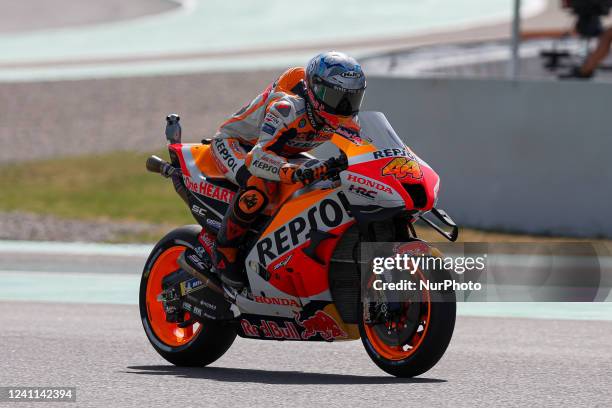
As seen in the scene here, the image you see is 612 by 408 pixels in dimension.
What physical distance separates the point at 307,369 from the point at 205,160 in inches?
57.4

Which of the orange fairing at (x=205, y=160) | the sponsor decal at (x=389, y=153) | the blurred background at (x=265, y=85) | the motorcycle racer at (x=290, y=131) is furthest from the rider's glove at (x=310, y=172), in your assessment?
the blurred background at (x=265, y=85)

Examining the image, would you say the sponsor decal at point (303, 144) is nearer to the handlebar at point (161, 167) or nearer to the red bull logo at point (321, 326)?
the red bull logo at point (321, 326)

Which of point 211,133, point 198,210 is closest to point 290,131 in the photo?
point 198,210

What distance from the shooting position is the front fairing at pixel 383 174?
730cm

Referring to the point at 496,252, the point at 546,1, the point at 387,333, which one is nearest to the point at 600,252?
the point at 496,252

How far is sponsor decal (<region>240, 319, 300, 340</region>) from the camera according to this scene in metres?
7.88

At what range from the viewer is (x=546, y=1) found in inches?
1560

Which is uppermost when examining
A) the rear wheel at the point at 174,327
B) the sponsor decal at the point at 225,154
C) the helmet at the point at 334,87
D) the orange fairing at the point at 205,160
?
the helmet at the point at 334,87

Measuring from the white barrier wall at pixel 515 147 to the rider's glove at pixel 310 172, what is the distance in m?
7.77

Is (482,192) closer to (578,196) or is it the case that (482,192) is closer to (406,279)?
(578,196)

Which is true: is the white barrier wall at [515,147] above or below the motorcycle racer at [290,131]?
below

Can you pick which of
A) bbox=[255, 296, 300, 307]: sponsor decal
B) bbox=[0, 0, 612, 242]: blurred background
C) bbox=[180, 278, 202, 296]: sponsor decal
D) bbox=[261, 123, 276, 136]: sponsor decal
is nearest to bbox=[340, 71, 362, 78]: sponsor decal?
bbox=[261, 123, 276, 136]: sponsor decal

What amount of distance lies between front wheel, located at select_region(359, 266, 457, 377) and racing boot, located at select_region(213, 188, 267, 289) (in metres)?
0.90

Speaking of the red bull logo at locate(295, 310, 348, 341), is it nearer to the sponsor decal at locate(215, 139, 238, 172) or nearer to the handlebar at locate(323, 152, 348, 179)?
the handlebar at locate(323, 152, 348, 179)
